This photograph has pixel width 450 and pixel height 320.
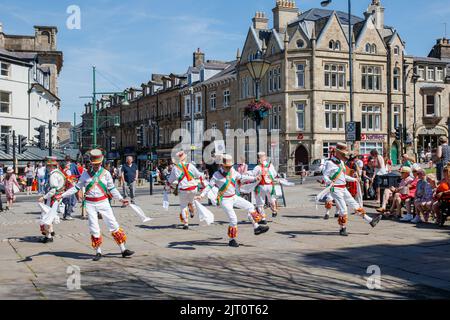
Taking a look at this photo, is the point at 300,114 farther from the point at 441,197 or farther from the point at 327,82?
the point at 441,197

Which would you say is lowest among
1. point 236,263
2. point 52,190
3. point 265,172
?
point 236,263

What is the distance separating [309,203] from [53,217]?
1057 centimetres

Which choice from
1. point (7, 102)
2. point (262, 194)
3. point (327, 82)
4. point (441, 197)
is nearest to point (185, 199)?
point (262, 194)

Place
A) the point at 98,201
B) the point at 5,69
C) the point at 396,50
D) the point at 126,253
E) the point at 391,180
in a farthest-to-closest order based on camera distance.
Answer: the point at 396,50 < the point at 5,69 < the point at 391,180 < the point at 98,201 < the point at 126,253

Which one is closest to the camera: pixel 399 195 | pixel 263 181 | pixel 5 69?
pixel 263 181

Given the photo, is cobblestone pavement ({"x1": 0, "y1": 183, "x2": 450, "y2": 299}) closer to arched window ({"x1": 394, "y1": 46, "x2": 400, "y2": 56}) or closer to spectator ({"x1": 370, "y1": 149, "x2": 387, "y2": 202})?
spectator ({"x1": 370, "y1": 149, "x2": 387, "y2": 202})

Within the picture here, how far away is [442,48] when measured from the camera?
2160 inches

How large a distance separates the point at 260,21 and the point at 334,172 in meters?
42.5

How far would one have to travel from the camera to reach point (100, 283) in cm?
733

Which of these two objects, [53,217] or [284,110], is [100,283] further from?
[284,110]

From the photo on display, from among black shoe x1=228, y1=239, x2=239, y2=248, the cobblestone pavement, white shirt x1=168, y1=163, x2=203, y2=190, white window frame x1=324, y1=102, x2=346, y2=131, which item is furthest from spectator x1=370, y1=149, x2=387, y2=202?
white window frame x1=324, y1=102, x2=346, y2=131
